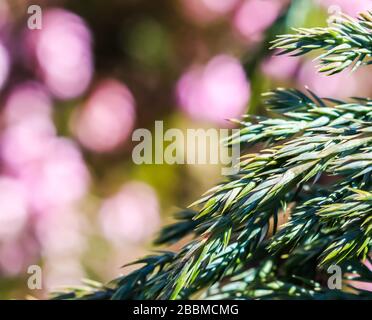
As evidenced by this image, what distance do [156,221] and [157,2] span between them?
669 millimetres

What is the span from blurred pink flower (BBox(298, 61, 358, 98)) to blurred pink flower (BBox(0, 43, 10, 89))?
88 centimetres

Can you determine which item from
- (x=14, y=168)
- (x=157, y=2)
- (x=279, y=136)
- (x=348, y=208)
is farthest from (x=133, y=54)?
(x=348, y=208)

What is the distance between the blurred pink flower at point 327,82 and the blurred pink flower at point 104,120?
21.6 inches

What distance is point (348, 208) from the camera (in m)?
0.83

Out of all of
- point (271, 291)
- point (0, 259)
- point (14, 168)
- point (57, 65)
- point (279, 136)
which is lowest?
point (0, 259)

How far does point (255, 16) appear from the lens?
2.03 metres

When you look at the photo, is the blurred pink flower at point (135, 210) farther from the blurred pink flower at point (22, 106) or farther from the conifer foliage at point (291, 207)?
the conifer foliage at point (291, 207)

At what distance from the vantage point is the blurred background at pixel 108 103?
1.94 m

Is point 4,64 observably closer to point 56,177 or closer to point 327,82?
point 56,177

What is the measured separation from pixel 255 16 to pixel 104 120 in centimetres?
56

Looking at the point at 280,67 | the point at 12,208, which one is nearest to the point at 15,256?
the point at 12,208

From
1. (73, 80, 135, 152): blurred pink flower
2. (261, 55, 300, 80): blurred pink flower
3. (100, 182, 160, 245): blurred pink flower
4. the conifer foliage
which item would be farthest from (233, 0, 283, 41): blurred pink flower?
the conifer foliage

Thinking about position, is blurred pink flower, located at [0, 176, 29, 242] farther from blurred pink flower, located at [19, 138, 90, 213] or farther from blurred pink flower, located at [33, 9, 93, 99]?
blurred pink flower, located at [33, 9, 93, 99]

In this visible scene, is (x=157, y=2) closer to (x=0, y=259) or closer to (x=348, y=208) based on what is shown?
(x=0, y=259)
